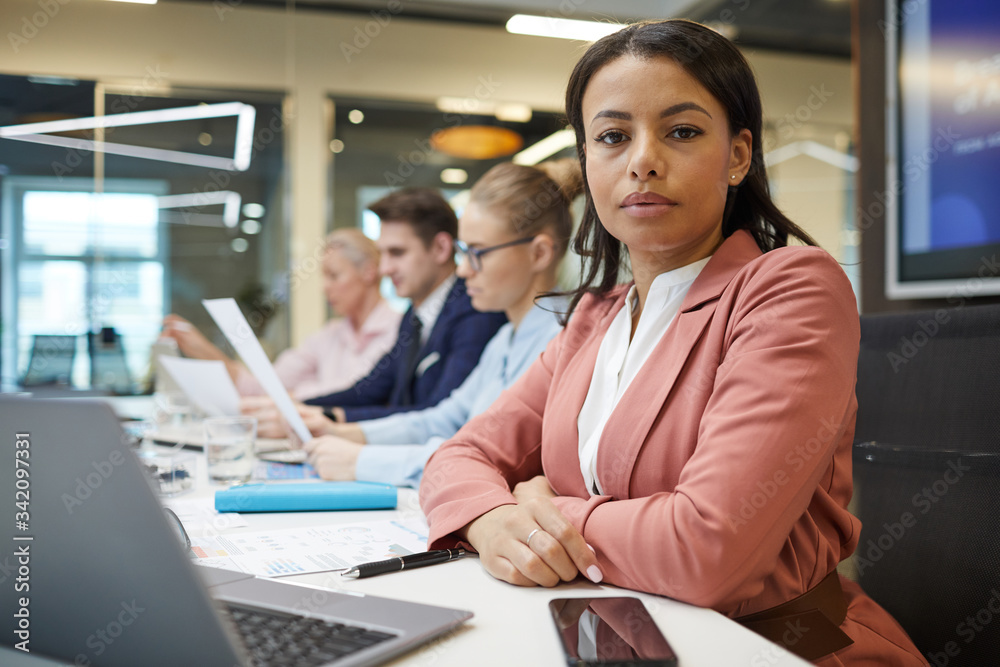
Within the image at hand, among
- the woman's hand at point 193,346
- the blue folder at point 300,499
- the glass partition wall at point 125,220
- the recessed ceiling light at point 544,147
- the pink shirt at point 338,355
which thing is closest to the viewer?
the blue folder at point 300,499

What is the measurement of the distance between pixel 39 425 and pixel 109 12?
16.2 feet

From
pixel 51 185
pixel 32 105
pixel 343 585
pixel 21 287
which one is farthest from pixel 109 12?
pixel 343 585

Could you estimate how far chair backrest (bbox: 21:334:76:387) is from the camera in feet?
14.9

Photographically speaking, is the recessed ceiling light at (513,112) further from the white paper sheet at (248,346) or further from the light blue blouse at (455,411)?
the white paper sheet at (248,346)

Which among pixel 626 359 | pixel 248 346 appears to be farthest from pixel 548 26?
pixel 626 359

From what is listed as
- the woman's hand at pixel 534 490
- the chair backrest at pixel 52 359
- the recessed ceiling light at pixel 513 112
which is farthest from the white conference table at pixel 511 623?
the recessed ceiling light at pixel 513 112

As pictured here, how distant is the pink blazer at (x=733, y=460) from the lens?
30.0 inches

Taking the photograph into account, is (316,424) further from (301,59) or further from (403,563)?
(301,59)

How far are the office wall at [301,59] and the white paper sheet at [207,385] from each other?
108 inches

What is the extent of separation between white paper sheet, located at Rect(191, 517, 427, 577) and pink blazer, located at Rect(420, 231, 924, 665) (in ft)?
0.21

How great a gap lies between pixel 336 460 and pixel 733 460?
0.89 m

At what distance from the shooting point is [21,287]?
454 cm

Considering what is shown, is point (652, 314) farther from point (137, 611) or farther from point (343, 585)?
point (137, 611)

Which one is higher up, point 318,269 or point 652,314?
point 318,269
